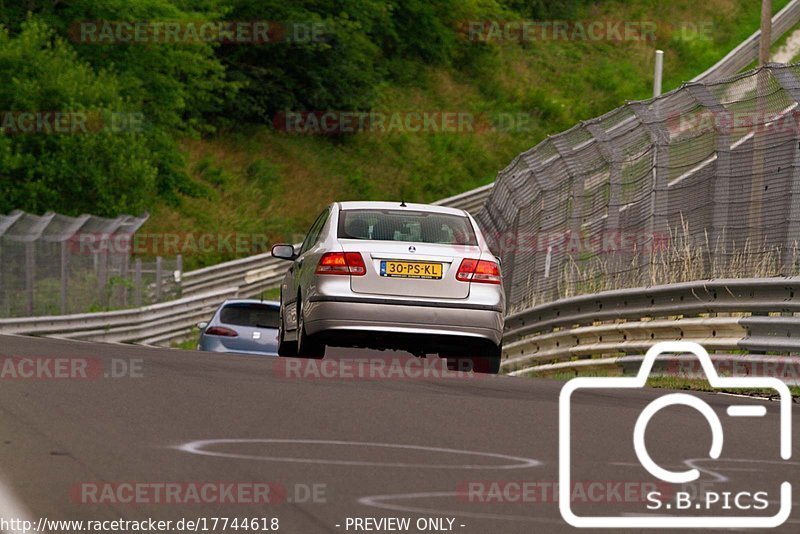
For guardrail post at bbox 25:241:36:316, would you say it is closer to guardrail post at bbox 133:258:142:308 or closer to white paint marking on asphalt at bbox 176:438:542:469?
guardrail post at bbox 133:258:142:308

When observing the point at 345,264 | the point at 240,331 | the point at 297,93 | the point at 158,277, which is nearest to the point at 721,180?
the point at 345,264

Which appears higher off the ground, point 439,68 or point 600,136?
point 439,68

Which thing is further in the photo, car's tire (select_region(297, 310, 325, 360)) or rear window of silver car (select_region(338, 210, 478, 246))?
rear window of silver car (select_region(338, 210, 478, 246))

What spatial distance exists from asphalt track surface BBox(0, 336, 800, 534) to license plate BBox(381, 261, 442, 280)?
7.05 ft

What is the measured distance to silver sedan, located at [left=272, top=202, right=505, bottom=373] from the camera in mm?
15172

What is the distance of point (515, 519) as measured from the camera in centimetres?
652

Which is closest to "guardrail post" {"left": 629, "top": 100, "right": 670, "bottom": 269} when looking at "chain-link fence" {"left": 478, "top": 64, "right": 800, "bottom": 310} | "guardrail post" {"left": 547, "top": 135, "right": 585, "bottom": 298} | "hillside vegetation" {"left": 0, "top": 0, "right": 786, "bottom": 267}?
"chain-link fence" {"left": 478, "top": 64, "right": 800, "bottom": 310}

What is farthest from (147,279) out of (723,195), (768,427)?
(768,427)

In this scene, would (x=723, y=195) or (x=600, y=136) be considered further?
(x=600, y=136)

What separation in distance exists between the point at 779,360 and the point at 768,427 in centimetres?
347

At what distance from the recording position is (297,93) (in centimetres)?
5994

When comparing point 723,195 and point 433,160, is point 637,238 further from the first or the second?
point 433,160

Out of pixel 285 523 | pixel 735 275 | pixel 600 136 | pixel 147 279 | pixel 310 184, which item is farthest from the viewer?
pixel 310 184

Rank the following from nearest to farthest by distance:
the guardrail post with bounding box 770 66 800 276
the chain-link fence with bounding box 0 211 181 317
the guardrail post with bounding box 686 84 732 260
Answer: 1. the guardrail post with bounding box 770 66 800 276
2. the guardrail post with bounding box 686 84 732 260
3. the chain-link fence with bounding box 0 211 181 317
